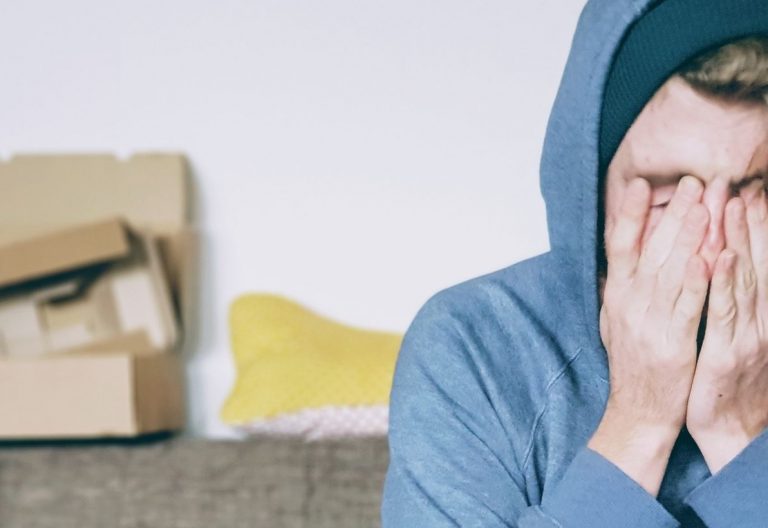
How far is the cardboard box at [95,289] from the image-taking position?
1801mm

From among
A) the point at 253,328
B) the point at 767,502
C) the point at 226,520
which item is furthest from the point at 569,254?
the point at 253,328

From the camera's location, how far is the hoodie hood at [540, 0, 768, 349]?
100cm

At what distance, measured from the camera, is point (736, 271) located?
3.22 feet

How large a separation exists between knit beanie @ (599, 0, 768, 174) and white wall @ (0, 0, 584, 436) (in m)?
1.14

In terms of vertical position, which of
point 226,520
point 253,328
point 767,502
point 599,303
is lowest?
point 226,520

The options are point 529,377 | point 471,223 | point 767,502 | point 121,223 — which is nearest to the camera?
point 767,502

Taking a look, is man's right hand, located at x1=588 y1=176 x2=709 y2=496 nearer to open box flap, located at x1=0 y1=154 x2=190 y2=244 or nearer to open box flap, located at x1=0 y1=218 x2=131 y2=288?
open box flap, located at x1=0 y1=218 x2=131 y2=288

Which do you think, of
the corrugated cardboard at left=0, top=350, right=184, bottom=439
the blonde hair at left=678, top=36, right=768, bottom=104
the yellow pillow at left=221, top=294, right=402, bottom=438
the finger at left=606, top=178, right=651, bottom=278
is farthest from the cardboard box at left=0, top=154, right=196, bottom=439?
the blonde hair at left=678, top=36, right=768, bottom=104

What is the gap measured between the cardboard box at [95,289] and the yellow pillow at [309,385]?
0.17 meters

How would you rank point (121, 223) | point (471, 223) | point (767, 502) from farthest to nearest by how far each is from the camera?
point (471, 223) → point (121, 223) → point (767, 502)

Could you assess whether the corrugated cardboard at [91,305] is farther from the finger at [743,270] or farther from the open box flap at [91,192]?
the finger at [743,270]

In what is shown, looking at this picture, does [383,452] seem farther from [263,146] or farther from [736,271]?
[736,271]

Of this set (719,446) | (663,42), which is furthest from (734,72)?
(719,446)

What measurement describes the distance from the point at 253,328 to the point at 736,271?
3.82 feet
